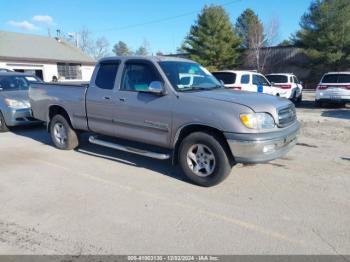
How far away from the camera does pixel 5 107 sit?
31.4 ft

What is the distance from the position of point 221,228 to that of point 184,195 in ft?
3.52

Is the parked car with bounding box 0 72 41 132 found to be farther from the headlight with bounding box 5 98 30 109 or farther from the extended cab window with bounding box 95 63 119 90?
the extended cab window with bounding box 95 63 119 90

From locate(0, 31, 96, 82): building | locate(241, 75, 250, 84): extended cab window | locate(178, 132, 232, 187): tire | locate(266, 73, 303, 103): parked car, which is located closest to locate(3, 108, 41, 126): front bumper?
locate(178, 132, 232, 187): tire

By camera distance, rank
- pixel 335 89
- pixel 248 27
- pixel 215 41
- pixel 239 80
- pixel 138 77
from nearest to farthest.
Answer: pixel 138 77 < pixel 239 80 < pixel 335 89 < pixel 215 41 < pixel 248 27

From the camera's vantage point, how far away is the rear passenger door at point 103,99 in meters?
6.28

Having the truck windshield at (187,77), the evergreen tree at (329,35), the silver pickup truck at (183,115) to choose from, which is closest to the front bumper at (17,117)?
the silver pickup truck at (183,115)

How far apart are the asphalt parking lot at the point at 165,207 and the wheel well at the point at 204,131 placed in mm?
470

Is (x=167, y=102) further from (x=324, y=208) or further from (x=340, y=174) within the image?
(x=340, y=174)

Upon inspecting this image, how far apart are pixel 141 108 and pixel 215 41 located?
3400 centimetres

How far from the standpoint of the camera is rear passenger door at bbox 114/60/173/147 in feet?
17.9

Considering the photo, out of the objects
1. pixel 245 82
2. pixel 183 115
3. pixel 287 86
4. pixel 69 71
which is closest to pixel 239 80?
pixel 245 82

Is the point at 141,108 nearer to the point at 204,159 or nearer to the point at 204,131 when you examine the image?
the point at 204,131

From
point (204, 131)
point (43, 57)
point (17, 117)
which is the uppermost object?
point (43, 57)

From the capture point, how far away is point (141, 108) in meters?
5.71
